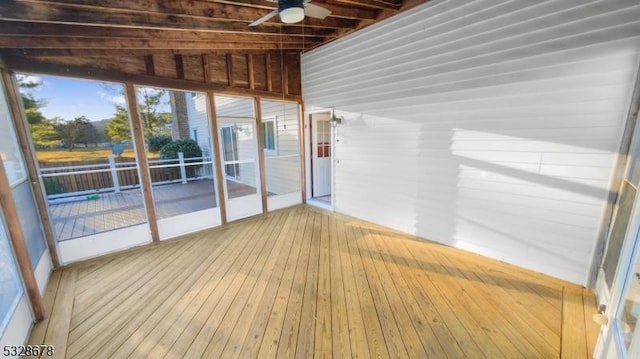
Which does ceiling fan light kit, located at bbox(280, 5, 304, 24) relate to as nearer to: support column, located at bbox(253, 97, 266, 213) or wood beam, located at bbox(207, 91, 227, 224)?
wood beam, located at bbox(207, 91, 227, 224)

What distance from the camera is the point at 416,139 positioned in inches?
144

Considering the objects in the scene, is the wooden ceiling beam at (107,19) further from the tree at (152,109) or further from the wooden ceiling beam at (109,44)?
the tree at (152,109)

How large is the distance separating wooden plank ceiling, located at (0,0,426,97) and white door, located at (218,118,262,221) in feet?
2.43

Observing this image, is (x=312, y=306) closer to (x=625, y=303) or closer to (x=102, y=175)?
(x=625, y=303)

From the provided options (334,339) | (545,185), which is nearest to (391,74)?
(545,185)

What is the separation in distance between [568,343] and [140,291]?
13.1 feet

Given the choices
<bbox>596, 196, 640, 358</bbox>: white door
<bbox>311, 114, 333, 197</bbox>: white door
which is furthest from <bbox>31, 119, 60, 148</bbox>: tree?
<bbox>596, 196, 640, 358</bbox>: white door

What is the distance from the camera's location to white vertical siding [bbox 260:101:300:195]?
5262 mm

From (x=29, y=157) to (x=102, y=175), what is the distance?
1.43 meters

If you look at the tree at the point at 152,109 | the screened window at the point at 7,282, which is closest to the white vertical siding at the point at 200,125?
the tree at the point at 152,109

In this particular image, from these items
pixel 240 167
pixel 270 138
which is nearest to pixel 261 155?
pixel 240 167

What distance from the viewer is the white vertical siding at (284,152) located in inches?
207

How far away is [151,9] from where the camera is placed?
2.36m

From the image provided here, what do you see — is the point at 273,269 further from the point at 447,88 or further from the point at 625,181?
the point at 625,181
